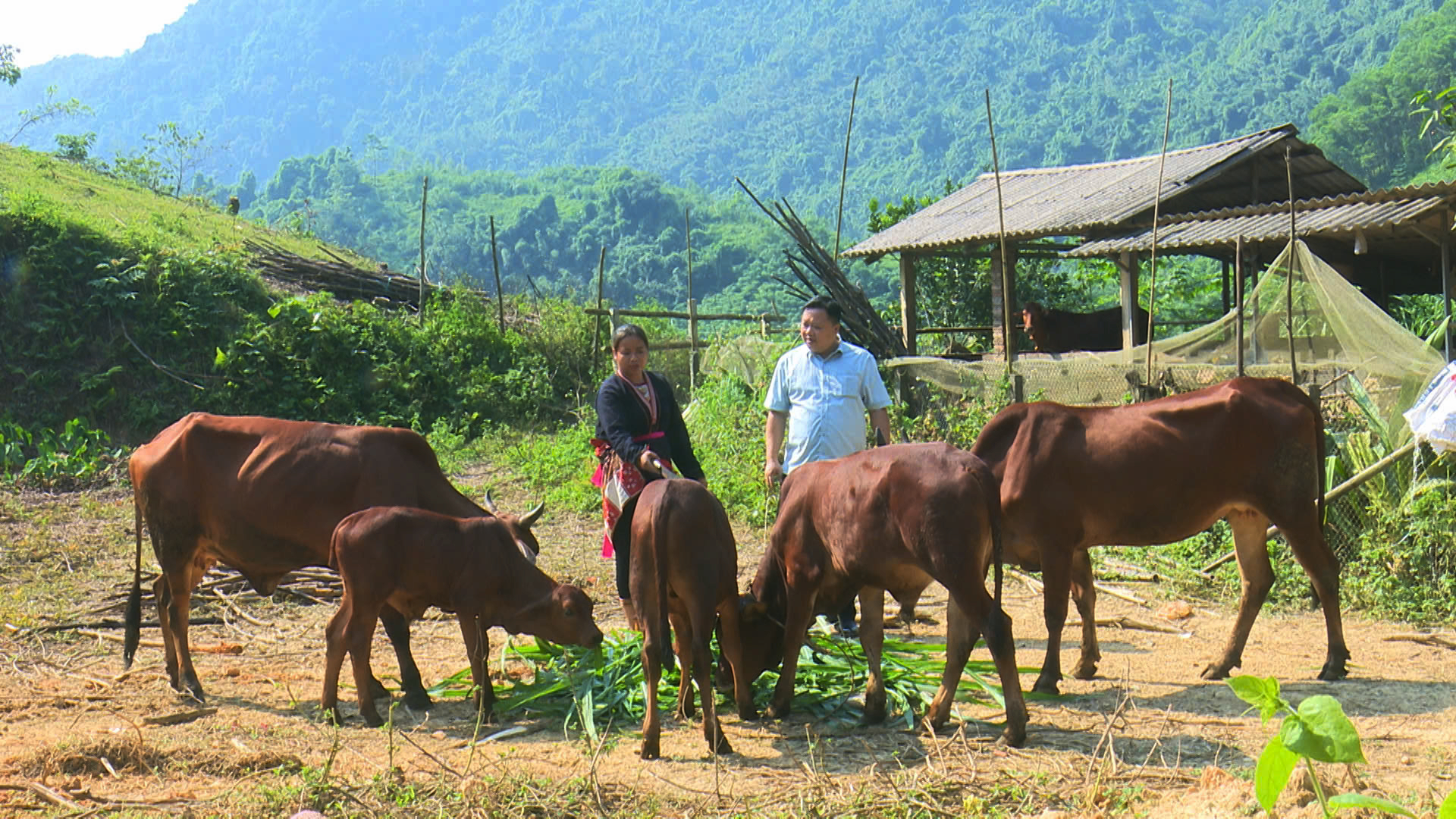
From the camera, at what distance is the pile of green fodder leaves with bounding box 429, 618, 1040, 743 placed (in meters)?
5.40

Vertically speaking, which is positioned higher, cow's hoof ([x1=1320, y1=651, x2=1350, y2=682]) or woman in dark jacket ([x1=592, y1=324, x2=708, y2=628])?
woman in dark jacket ([x1=592, y1=324, x2=708, y2=628])

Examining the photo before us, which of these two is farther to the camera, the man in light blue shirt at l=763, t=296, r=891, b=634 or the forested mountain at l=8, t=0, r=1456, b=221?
the forested mountain at l=8, t=0, r=1456, b=221

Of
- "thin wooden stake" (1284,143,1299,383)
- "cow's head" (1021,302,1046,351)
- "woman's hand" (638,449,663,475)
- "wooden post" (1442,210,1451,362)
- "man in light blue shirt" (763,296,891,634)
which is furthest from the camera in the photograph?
"cow's head" (1021,302,1046,351)

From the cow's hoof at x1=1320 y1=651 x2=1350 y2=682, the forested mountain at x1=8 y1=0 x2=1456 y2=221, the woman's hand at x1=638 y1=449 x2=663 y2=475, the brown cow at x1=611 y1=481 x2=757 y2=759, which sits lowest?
the cow's hoof at x1=1320 y1=651 x2=1350 y2=682

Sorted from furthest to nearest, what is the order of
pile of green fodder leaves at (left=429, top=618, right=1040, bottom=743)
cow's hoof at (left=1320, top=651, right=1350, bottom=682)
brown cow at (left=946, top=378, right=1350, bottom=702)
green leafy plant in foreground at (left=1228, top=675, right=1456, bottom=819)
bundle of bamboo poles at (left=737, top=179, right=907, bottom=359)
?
bundle of bamboo poles at (left=737, top=179, right=907, bottom=359)
brown cow at (left=946, top=378, right=1350, bottom=702)
cow's hoof at (left=1320, top=651, right=1350, bottom=682)
pile of green fodder leaves at (left=429, top=618, right=1040, bottom=743)
green leafy plant in foreground at (left=1228, top=675, right=1456, bottom=819)

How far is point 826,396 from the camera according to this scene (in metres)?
6.46

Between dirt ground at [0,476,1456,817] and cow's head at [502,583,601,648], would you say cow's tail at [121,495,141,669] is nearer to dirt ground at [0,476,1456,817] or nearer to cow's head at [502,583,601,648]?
dirt ground at [0,476,1456,817]

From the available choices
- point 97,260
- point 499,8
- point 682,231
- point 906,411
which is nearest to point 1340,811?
point 906,411

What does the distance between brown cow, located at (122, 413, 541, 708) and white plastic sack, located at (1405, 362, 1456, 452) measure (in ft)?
17.4

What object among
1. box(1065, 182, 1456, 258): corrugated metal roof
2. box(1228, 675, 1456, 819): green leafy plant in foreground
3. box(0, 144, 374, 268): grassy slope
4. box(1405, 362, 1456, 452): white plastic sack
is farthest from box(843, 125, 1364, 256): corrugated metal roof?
box(1228, 675, 1456, 819): green leafy plant in foreground

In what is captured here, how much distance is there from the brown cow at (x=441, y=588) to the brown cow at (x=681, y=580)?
0.65 meters

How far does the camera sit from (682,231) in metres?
56.2

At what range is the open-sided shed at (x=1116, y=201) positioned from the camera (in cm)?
1684

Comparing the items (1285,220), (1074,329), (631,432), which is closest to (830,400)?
(631,432)
